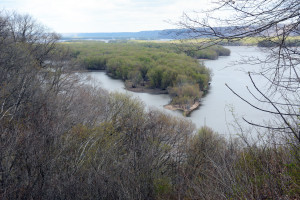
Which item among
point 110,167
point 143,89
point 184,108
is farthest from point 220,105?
point 110,167

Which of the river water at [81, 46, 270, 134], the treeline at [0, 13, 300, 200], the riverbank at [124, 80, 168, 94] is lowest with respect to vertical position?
the riverbank at [124, 80, 168, 94]

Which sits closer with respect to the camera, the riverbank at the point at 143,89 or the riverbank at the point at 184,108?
the riverbank at the point at 184,108

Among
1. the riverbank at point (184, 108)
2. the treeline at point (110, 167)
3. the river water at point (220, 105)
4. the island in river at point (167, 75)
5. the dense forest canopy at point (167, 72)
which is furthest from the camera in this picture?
the dense forest canopy at point (167, 72)

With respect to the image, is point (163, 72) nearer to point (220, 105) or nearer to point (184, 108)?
point (184, 108)

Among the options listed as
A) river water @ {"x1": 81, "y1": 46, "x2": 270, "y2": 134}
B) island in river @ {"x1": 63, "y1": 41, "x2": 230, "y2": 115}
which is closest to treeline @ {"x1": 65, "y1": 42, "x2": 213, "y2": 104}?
island in river @ {"x1": 63, "y1": 41, "x2": 230, "y2": 115}

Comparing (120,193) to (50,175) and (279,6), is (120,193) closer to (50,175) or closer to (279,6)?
(50,175)

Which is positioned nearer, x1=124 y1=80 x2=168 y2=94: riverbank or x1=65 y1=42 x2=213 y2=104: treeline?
x1=65 y1=42 x2=213 y2=104: treeline

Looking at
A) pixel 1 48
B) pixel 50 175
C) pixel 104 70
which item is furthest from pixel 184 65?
pixel 50 175

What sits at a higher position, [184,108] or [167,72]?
[167,72]

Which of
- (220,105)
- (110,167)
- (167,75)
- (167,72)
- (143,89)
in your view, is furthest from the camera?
Answer: (143,89)

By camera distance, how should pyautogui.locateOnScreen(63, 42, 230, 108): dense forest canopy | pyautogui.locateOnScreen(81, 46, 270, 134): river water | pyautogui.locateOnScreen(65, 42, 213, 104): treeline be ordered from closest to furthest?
pyautogui.locateOnScreen(81, 46, 270, 134): river water
pyautogui.locateOnScreen(63, 42, 230, 108): dense forest canopy
pyautogui.locateOnScreen(65, 42, 213, 104): treeline

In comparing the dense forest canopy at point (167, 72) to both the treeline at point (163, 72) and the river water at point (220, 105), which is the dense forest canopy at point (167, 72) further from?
the river water at point (220, 105)

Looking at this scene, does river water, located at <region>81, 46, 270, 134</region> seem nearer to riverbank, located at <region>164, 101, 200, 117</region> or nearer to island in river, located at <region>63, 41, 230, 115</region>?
riverbank, located at <region>164, 101, 200, 117</region>

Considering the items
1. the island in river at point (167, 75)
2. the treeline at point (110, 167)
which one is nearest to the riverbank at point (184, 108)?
the island in river at point (167, 75)
